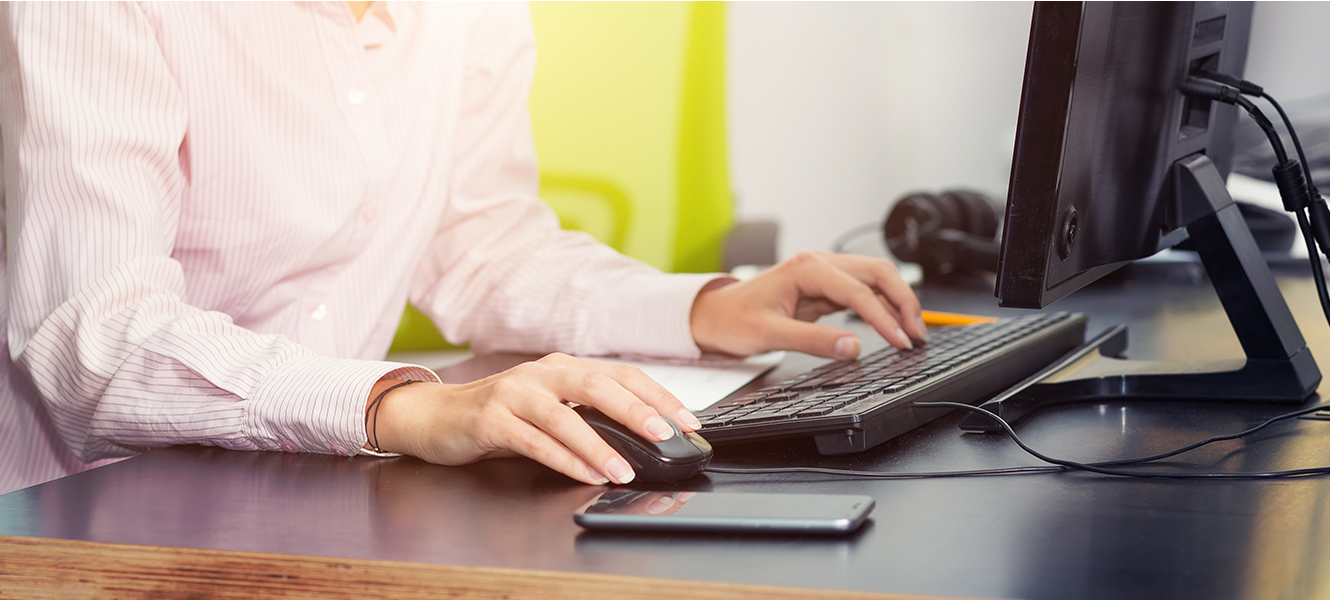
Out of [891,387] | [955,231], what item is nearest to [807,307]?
[891,387]

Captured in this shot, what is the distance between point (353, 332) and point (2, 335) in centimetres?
29

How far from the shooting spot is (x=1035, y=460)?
0.55 meters

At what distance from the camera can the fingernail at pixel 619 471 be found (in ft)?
1.72

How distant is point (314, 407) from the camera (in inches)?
24.2

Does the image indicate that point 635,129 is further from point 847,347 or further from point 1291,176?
point 1291,176

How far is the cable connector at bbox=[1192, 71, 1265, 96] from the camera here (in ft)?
2.29

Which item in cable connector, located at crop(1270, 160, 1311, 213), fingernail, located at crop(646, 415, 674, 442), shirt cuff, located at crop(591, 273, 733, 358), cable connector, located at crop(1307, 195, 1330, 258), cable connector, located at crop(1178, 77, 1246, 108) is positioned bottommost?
shirt cuff, located at crop(591, 273, 733, 358)

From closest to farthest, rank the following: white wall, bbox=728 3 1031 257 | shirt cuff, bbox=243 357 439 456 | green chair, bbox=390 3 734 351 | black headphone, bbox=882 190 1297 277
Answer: shirt cuff, bbox=243 357 439 456
black headphone, bbox=882 190 1297 277
green chair, bbox=390 3 734 351
white wall, bbox=728 3 1031 257

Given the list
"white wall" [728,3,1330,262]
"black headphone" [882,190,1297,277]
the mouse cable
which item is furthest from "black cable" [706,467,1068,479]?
"white wall" [728,3,1330,262]

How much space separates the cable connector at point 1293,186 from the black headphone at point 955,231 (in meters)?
0.62

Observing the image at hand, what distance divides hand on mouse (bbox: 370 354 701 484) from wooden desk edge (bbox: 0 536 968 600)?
130 millimetres

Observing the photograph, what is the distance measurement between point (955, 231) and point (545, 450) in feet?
3.22

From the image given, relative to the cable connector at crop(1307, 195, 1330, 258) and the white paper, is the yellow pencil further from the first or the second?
the cable connector at crop(1307, 195, 1330, 258)

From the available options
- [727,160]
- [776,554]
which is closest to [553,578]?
[776,554]
